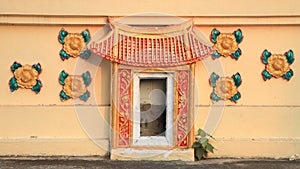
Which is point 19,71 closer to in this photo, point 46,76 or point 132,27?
point 46,76

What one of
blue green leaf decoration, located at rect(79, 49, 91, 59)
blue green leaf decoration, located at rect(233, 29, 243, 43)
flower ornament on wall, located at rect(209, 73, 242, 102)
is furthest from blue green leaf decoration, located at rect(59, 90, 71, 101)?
blue green leaf decoration, located at rect(233, 29, 243, 43)

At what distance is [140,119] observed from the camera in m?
6.90

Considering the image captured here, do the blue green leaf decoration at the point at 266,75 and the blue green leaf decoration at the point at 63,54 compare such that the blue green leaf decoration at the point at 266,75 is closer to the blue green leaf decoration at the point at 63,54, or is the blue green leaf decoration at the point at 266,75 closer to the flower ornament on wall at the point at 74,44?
the flower ornament on wall at the point at 74,44

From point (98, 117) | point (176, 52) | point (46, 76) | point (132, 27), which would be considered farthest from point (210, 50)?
point (46, 76)

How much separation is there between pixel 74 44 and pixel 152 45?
51.5 inches

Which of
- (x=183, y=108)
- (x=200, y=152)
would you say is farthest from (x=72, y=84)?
(x=200, y=152)

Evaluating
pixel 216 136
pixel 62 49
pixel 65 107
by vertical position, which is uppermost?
pixel 62 49

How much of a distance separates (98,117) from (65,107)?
1.88ft

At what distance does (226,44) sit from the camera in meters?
6.93

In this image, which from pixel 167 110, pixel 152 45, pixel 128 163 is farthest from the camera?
pixel 167 110

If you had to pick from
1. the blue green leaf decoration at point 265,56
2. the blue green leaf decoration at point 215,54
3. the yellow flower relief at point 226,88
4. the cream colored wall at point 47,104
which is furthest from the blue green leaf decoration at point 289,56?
the cream colored wall at point 47,104

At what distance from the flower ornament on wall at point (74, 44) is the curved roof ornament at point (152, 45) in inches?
7.1

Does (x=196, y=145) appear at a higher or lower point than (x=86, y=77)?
lower

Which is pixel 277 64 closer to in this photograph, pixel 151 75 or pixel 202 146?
pixel 202 146
